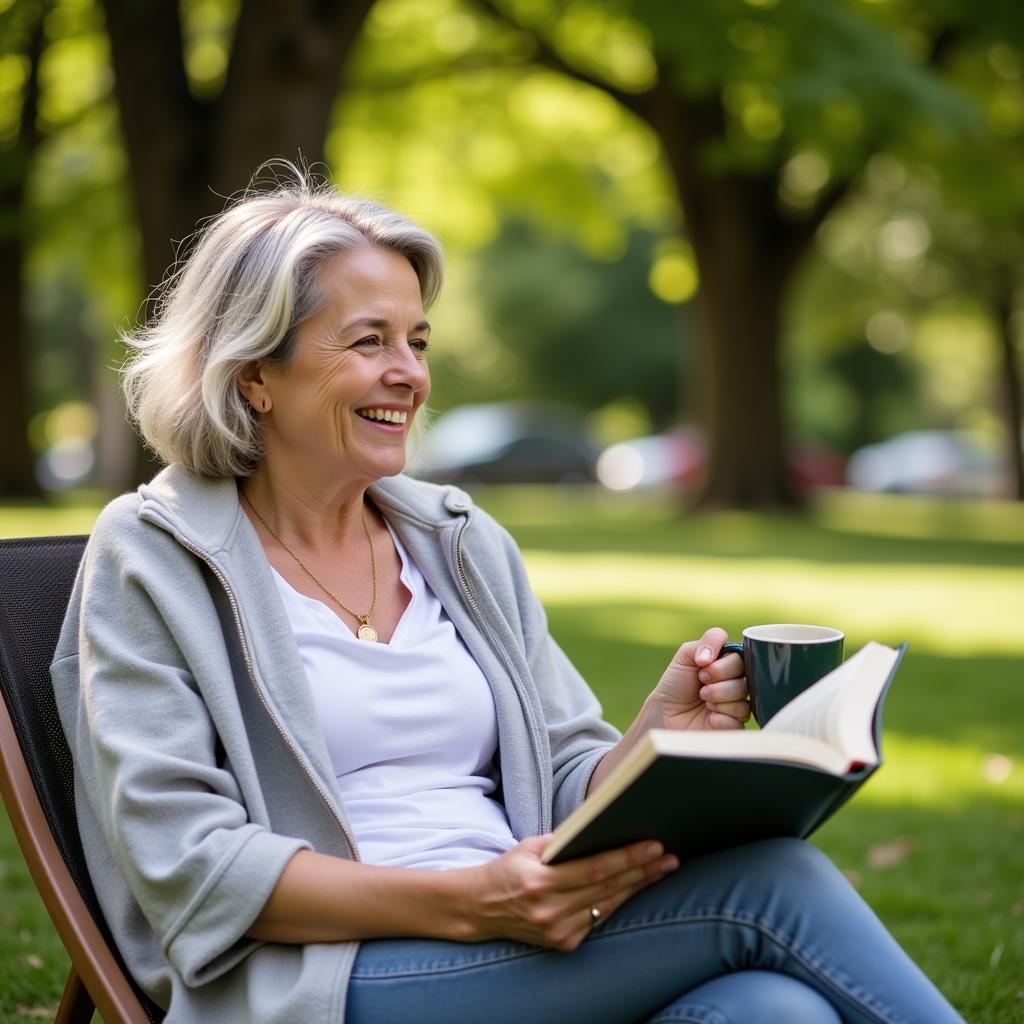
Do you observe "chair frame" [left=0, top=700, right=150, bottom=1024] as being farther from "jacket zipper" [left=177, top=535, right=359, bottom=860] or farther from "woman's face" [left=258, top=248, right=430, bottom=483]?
"woman's face" [left=258, top=248, right=430, bottom=483]

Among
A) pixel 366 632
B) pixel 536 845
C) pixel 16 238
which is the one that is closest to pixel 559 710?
pixel 366 632

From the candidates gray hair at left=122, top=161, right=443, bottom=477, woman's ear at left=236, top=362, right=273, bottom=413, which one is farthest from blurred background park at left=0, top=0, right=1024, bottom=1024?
woman's ear at left=236, top=362, right=273, bottom=413

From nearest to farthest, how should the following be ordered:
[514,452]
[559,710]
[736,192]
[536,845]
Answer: [536,845], [559,710], [736,192], [514,452]

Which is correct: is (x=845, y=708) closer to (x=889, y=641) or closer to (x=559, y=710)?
(x=559, y=710)

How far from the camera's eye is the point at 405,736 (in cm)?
259

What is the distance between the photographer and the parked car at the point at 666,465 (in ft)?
95.6

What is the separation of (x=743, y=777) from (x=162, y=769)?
872 millimetres

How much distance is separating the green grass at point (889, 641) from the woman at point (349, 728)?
1648 mm

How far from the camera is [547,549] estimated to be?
49.4 feet

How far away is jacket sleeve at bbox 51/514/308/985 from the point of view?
7.38 ft

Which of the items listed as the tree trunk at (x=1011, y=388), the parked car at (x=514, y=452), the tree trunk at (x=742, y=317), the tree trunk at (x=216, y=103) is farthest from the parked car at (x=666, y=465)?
the tree trunk at (x=216, y=103)

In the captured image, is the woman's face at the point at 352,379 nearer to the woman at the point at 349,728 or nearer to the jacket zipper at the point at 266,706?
the woman at the point at 349,728

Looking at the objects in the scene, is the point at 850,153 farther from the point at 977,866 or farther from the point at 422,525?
the point at 422,525

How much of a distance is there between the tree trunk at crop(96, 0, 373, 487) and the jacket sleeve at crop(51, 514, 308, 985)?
616 centimetres
